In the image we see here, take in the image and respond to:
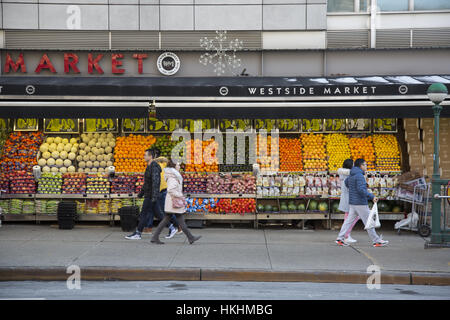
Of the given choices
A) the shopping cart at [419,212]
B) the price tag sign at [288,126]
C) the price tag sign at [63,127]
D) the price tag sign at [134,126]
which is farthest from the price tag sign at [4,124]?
the shopping cart at [419,212]

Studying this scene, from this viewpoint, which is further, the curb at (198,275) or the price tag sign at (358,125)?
the price tag sign at (358,125)

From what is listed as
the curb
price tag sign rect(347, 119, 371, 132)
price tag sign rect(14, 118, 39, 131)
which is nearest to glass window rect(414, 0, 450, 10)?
price tag sign rect(347, 119, 371, 132)

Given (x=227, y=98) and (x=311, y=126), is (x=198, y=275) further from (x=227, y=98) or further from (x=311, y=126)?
(x=311, y=126)

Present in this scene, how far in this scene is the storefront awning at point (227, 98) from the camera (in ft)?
45.0

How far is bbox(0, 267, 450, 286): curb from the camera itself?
9.44m

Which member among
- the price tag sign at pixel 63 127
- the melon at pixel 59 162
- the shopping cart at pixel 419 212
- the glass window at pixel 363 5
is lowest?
the shopping cart at pixel 419 212

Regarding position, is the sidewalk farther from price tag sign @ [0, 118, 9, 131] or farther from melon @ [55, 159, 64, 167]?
price tag sign @ [0, 118, 9, 131]

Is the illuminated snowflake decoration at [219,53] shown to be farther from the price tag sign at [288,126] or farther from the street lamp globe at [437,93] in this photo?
the street lamp globe at [437,93]

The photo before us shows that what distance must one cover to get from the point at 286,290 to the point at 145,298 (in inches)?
87.8

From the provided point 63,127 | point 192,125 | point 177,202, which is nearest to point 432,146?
point 192,125

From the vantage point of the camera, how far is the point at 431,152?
49.0 ft

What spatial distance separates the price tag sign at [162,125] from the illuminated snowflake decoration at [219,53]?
185cm
